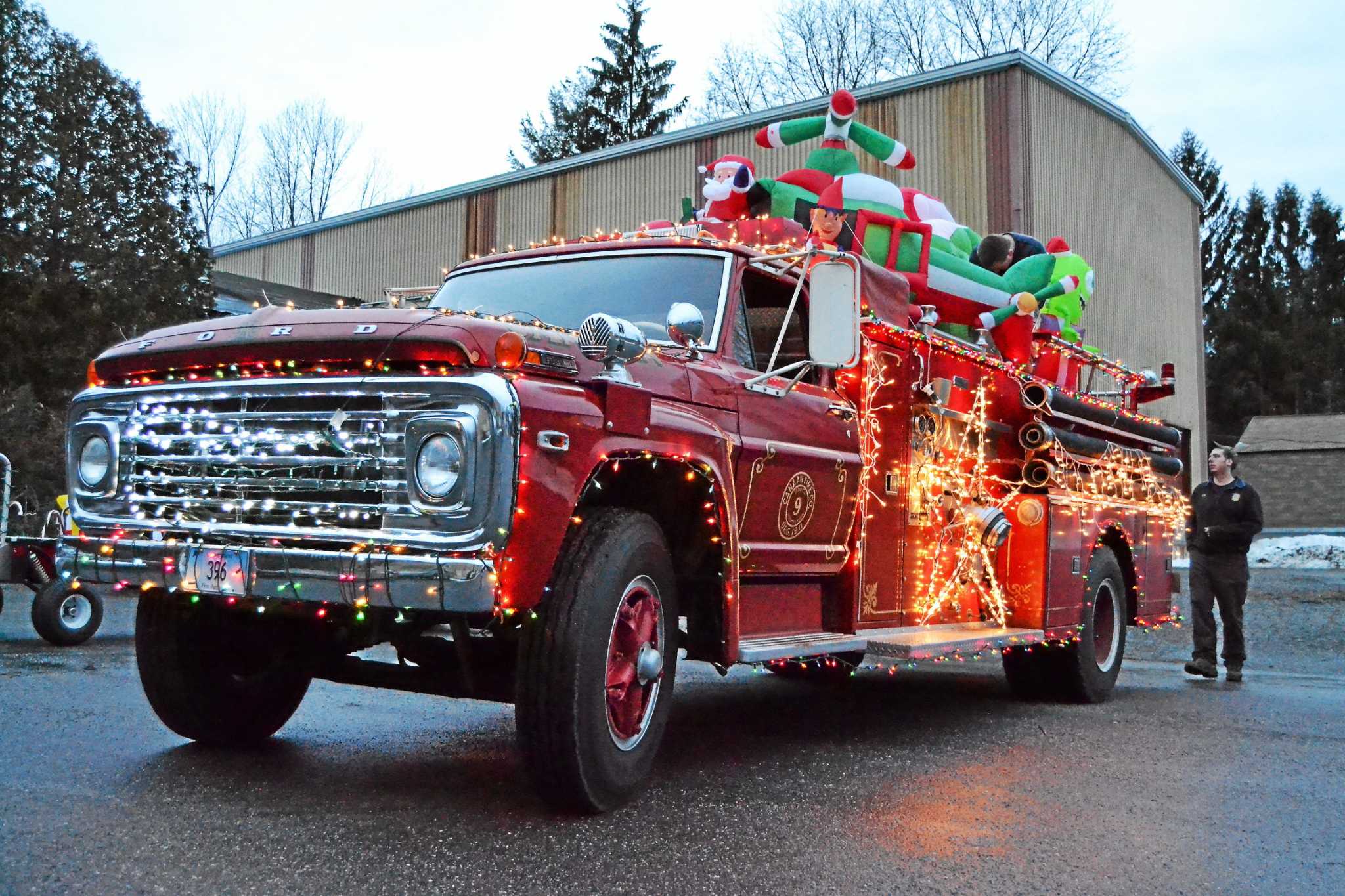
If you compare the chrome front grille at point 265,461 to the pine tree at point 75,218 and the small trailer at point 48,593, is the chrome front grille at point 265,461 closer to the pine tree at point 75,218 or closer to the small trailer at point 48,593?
the small trailer at point 48,593

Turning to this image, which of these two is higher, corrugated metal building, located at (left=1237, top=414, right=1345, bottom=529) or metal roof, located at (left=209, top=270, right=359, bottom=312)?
metal roof, located at (left=209, top=270, right=359, bottom=312)

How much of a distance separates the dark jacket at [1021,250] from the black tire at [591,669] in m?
5.26

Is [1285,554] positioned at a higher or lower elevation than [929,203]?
lower

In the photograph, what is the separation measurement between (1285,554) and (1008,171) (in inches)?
305

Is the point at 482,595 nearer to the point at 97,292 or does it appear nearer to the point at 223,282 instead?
the point at 97,292

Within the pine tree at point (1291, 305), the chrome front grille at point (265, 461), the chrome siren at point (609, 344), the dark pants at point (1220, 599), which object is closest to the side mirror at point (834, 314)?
the chrome siren at point (609, 344)

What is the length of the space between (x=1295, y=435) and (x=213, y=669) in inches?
1500

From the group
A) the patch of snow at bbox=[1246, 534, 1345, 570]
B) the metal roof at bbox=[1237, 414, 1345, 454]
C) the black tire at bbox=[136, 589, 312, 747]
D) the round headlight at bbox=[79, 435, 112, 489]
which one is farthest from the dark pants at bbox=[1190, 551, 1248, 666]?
the metal roof at bbox=[1237, 414, 1345, 454]

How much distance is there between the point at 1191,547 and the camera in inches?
401

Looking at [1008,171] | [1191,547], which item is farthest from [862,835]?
[1008,171]

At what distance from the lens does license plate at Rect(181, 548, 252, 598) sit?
4125 mm

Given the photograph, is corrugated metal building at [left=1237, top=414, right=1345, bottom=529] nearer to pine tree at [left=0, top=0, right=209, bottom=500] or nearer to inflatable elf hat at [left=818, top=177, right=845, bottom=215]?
pine tree at [left=0, top=0, right=209, bottom=500]

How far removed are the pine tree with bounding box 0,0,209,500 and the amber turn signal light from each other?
15.9 metres

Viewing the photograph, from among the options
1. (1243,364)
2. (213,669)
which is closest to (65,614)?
(213,669)
